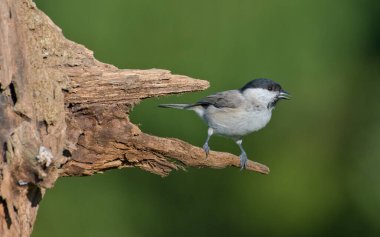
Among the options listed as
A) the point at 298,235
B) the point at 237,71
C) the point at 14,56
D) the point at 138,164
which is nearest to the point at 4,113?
the point at 14,56

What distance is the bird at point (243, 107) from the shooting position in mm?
4238

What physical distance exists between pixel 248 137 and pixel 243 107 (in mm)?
626

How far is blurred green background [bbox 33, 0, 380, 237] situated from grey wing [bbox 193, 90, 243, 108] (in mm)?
255

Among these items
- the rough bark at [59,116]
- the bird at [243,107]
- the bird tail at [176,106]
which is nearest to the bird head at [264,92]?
the bird at [243,107]

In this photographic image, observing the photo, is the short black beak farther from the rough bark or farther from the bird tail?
the rough bark

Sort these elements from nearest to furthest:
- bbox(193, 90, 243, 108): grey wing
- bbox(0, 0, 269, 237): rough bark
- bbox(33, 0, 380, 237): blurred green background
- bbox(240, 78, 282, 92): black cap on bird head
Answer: bbox(0, 0, 269, 237): rough bark, bbox(240, 78, 282, 92): black cap on bird head, bbox(193, 90, 243, 108): grey wing, bbox(33, 0, 380, 237): blurred green background

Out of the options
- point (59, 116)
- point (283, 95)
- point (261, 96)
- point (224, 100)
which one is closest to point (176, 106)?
point (224, 100)

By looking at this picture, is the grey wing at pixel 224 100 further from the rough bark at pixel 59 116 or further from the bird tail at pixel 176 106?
the rough bark at pixel 59 116

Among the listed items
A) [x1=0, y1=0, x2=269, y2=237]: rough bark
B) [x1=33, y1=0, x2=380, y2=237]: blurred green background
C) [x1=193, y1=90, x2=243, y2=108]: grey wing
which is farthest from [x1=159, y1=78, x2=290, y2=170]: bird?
[x1=0, y1=0, x2=269, y2=237]: rough bark

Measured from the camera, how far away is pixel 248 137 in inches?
193

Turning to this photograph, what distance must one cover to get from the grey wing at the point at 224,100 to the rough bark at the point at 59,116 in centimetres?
91

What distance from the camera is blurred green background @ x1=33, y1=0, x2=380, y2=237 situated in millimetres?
4762

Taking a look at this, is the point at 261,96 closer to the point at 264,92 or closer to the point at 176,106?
the point at 264,92

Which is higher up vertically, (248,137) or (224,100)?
(224,100)
